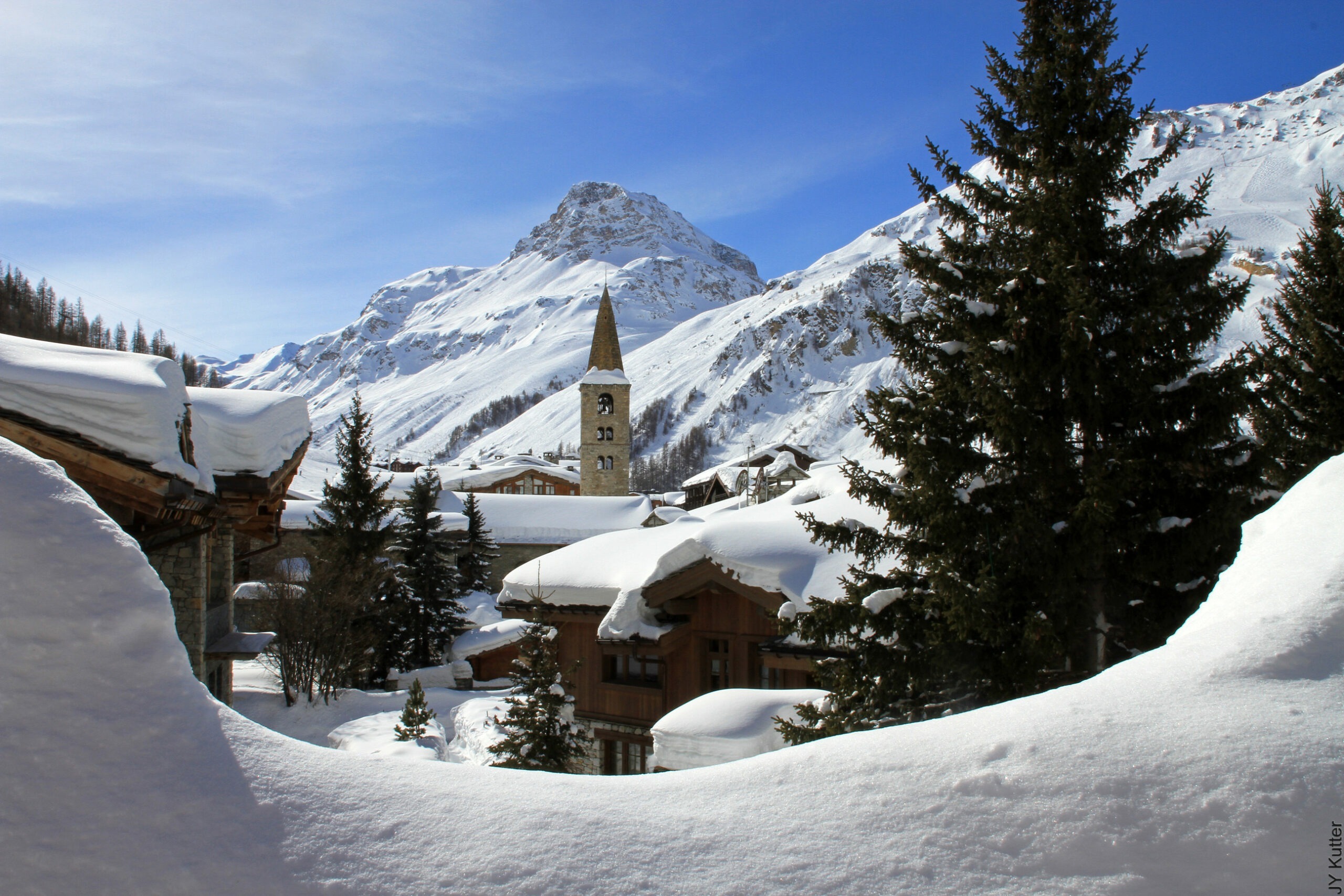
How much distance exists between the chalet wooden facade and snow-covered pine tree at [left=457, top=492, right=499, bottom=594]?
27236 mm

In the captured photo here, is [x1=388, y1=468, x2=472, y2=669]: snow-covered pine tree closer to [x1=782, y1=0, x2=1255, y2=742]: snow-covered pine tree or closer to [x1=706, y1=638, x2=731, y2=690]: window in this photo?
[x1=706, y1=638, x2=731, y2=690]: window

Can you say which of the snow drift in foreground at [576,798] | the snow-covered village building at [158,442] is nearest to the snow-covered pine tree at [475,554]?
the snow-covered village building at [158,442]

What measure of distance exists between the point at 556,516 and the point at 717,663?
41.3 m

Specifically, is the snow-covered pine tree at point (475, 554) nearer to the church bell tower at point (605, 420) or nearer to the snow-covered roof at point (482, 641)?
the snow-covered roof at point (482, 641)

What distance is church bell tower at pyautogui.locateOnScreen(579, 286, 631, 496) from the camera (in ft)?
201

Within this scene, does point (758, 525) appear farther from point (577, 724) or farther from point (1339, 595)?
point (1339, 595)

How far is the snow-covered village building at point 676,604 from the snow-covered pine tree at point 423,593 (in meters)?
15.5

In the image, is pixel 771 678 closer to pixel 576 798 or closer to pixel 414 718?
pixel 414 718

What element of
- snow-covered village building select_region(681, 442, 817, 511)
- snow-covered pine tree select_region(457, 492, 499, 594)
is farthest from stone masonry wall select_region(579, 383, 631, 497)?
snow-covered pine tree select_region(457, 492, 499, 594)

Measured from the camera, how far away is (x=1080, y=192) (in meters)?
7.57

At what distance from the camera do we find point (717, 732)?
26.3 ft

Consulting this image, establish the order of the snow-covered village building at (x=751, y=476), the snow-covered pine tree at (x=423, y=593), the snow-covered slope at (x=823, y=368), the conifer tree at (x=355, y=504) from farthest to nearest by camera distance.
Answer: the snow-covered slope at (x=823, y=368), the snow-covered village building at (x=751, y=476), the snow-covered pine tree at (x=423, y=593), the conifer tree at (x=355, y=504)

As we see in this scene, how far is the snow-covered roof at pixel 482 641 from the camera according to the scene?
29812mm

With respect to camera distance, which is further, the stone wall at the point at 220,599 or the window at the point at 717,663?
the window at the point at 717,663
